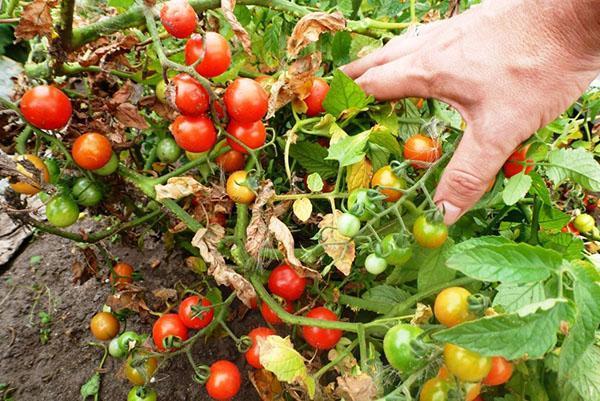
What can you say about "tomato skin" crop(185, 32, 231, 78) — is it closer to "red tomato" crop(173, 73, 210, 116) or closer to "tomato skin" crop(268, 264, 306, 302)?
"red tomato" crop(173, 73, 210, 116)

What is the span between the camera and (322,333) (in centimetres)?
98

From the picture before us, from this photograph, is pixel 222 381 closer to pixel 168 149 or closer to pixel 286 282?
pixel 286 282

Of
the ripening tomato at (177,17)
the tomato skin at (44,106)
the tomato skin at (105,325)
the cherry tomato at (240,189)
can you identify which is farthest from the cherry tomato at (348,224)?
the tomato skin at (105,325)

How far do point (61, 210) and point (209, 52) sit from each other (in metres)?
0.49

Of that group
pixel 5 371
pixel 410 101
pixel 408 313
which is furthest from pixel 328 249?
pixel 5 371

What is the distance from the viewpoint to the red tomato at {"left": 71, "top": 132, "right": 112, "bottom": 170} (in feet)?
3.02

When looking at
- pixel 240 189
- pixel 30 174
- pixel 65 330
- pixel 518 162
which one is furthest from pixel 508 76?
pixel 65 330

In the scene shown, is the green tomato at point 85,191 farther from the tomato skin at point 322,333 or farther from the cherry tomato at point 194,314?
the tomato skin at point 322,333

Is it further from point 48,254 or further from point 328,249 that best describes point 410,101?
point 48,254

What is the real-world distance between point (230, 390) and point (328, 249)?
0.41m

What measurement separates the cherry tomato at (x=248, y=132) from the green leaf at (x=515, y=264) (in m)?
0.47

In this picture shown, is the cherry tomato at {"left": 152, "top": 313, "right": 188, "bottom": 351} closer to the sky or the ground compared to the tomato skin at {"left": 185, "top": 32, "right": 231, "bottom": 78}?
closer to the ground

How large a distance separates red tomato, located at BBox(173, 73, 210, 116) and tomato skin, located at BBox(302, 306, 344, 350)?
0.48 m

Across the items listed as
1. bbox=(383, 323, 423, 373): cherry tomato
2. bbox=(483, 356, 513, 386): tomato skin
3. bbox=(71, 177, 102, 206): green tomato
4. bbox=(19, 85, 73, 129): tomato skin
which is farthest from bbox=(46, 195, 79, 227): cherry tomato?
bbox=(483, 356, 513, 386): tomato skin
